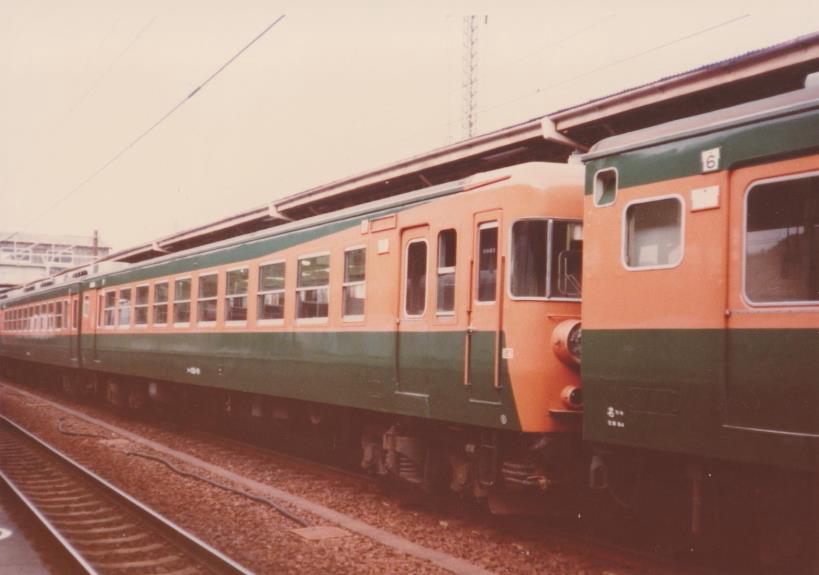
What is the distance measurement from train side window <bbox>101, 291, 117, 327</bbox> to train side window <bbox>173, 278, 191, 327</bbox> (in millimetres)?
4097

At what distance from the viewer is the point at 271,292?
11781 millimetres

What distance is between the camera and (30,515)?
892 cm

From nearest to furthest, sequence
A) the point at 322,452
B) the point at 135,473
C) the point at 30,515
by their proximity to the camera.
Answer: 1. the point at 30,515
2. the point at 135,473
3. the point at 322,452

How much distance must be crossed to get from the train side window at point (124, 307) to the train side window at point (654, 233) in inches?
531

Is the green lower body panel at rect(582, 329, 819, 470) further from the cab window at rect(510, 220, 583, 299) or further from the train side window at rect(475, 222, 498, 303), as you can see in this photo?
the train side window at rect(475, 222, 498, 303)

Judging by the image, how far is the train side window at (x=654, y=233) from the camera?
238 inches

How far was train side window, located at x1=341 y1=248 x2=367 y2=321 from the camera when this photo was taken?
9.59 m

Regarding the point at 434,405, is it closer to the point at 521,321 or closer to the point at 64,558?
the point at 521,321

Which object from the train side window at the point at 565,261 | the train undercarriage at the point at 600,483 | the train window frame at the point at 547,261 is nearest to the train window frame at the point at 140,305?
the train undercarriage at the point at 600,483

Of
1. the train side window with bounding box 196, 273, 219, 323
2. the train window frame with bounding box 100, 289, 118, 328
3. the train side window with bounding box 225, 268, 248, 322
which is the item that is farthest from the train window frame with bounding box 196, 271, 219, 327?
the train window frame with bounding box 100, 289, 118, 328

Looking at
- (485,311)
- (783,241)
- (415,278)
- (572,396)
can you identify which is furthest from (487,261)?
(783,241)

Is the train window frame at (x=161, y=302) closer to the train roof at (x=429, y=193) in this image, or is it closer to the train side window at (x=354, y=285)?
the train roof at (x=429, y=193)

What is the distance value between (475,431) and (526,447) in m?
0.68

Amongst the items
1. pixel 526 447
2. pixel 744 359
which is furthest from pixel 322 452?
pixel 744 359
